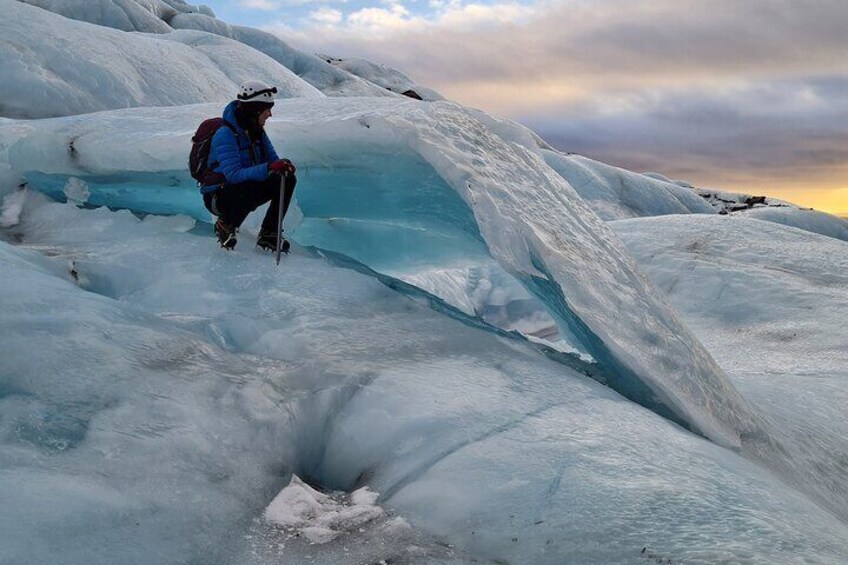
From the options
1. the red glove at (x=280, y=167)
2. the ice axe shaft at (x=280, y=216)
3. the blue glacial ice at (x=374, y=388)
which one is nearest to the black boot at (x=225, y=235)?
the blue glacial ice at (x=374, y=388)

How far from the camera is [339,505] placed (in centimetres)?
260

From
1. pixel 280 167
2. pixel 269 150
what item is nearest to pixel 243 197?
pixel 269 150

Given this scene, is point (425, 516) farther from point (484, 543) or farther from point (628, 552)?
point (628, 552)

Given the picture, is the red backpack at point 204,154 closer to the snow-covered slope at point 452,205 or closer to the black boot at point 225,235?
the black boot at point 225,235

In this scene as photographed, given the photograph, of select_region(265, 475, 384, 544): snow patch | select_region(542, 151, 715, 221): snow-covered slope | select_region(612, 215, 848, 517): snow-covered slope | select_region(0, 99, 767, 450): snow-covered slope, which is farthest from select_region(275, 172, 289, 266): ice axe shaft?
select_region(542, 151, 715, 221): snow-covered slope

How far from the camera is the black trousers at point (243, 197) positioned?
15.3ft

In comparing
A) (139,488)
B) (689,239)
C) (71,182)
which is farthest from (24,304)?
(689,239)

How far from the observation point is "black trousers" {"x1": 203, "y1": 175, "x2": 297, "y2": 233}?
4.68 meters

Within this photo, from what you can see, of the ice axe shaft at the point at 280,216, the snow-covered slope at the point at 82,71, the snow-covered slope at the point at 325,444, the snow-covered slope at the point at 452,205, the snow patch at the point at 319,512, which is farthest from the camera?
the snow-covered slope at the point at 82,71

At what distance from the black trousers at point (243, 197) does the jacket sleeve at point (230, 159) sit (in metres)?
0.12

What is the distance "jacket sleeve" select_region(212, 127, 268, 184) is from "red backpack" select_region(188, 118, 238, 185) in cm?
6

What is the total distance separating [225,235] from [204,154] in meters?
0.51

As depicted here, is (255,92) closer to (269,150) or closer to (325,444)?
(269,150)

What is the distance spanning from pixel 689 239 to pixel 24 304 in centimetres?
803
